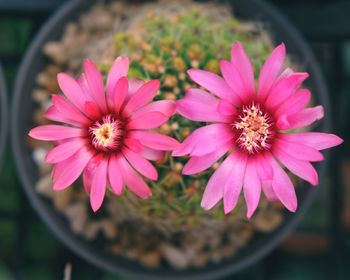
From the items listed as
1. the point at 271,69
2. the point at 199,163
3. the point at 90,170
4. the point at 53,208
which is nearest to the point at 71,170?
the point at 90,170

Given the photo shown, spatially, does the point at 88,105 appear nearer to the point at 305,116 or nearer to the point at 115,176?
the point at 115,176

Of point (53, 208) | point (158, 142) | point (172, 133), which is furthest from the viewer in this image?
point (53, 208)

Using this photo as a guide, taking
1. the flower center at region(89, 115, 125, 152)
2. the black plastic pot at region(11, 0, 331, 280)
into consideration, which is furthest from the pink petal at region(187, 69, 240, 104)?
the black plastic pot at region(11, 0, 331, 280)

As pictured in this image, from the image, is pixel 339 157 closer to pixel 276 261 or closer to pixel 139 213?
pixel 276 261

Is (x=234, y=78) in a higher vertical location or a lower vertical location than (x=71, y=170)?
higher

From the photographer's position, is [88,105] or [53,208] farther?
[53,208]

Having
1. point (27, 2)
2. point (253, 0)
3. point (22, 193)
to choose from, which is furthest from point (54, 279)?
point (253, 0)

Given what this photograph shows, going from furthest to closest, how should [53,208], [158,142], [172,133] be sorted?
[53,208], [172,133], [158,142]
